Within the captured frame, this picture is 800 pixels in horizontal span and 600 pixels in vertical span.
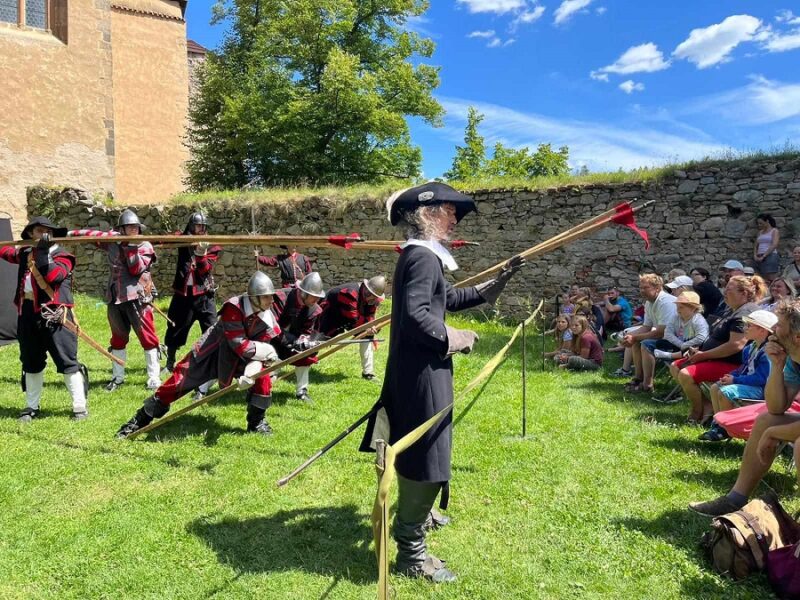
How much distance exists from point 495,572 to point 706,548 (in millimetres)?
1245

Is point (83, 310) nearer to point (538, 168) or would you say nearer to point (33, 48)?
point (33, 48)

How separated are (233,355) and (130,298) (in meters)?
2.30

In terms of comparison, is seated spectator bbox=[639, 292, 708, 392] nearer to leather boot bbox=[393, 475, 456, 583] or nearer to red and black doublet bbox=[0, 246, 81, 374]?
leather boot bbox=[393, 475, 456, 583]

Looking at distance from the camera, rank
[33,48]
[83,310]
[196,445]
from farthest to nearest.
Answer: [33,48] < [83,310] < [196,445]

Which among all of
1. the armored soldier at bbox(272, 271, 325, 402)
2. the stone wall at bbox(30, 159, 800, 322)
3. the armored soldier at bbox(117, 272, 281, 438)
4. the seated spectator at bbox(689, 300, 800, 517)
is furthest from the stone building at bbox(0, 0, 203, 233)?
the seated spectator at bbox(689, 300, 800, 517)

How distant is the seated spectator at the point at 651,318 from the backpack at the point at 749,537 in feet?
12.1

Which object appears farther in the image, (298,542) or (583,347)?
(583,347)

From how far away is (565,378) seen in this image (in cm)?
754

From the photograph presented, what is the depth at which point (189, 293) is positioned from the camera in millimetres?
7629

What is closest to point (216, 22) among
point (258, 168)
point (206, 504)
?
point (258, 168)

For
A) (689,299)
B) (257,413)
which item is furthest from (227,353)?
(689,299)

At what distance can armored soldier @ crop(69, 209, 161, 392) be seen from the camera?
6707mm

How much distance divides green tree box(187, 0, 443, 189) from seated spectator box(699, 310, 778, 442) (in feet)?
59.6

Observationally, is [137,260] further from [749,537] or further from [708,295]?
[708,295]
